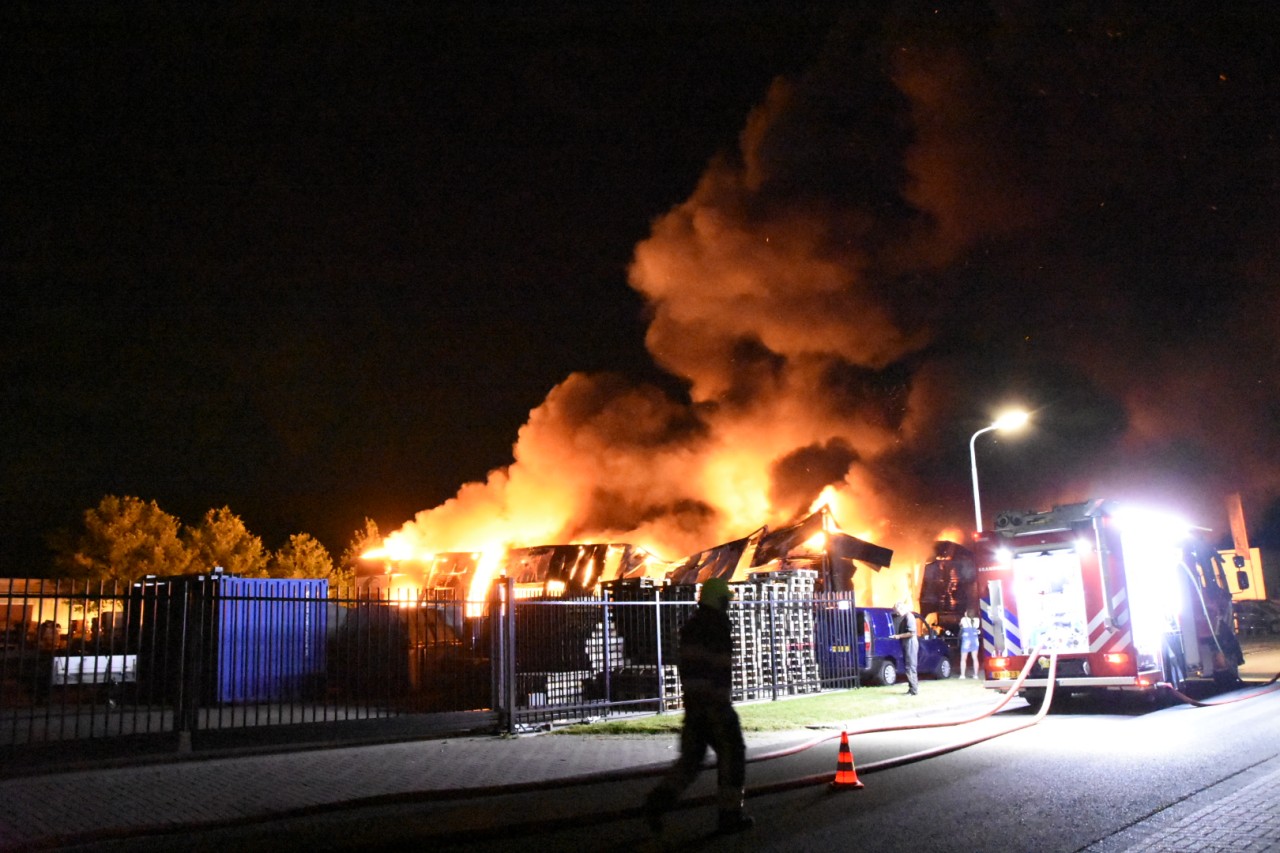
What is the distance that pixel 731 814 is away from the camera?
6.67m

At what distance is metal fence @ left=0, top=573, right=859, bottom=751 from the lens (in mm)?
10508

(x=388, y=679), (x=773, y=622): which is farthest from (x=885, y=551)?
(x=388, y=679)

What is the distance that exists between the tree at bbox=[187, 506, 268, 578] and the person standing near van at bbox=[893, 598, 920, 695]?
41641 millimetres

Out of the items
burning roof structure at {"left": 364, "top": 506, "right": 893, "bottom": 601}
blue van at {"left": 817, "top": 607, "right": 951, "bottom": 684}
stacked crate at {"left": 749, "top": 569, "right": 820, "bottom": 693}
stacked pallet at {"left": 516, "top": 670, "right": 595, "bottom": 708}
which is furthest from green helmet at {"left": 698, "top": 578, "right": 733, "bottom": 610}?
burning roof structure at {"left": 364, "top": 506, "right": 893, "bottom": 601}

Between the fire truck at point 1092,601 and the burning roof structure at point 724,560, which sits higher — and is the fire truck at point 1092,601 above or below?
below

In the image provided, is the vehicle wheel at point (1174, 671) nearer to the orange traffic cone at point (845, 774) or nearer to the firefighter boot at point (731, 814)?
the orange traffic cone at point (845, 774)

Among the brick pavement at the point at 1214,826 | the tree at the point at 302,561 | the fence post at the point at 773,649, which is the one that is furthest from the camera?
the tree at the point at 302,561

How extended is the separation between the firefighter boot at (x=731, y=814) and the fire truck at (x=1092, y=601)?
8.62 metres

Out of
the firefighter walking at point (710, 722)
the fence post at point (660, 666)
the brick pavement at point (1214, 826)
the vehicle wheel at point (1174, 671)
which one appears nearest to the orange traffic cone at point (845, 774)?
the firefighter walking at point (710, 722)

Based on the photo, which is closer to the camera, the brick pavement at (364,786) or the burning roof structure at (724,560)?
the brick pavement at (364,786)

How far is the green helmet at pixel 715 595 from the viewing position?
Result: 708cm

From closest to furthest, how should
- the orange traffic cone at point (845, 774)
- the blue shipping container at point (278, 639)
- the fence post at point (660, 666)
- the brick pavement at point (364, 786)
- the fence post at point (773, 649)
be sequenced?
the brick pavement at point (364, 786), the orange traffic cone at point (845, 774), the blue shipping container at point (278, 639), the fence post at point (660, 666), the fence post at point (773, 649)

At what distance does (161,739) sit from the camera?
1023 centimetres

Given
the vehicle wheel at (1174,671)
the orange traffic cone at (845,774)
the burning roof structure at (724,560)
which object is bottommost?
the orange traffic cone at (845,774)
